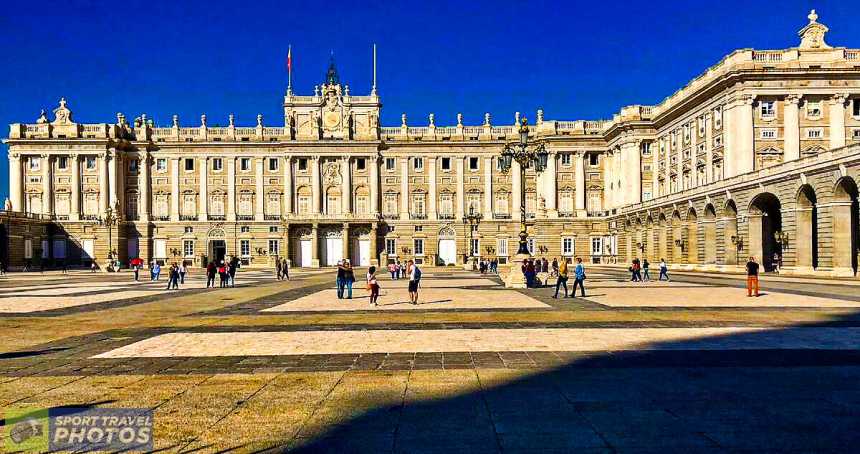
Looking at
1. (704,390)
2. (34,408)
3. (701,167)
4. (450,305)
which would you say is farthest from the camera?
(701,167)

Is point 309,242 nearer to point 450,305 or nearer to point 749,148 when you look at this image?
point 749,148

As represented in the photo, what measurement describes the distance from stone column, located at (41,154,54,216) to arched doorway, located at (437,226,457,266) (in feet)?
151

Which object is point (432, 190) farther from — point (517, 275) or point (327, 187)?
point (517, 275)

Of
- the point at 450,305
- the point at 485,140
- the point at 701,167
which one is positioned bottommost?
the point at 450,305

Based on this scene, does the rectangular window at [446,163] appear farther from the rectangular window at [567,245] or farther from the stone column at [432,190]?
the rectangular window at [567,245]

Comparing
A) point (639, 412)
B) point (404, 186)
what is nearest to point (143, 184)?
point (404, 186)

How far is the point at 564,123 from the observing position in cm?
7594

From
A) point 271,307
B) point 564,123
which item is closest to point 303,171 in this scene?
point 564,123

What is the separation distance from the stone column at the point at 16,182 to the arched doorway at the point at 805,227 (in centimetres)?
7854

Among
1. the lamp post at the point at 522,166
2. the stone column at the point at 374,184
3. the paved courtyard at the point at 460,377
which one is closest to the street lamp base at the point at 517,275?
the lamp post at the point at 522,166

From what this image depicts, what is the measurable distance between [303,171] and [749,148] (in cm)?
4941

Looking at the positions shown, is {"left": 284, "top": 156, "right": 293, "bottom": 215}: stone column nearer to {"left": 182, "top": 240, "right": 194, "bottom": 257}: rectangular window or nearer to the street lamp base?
{"left": 182, "top": 240, "right": 194, "bottom": 257}: rectangular window

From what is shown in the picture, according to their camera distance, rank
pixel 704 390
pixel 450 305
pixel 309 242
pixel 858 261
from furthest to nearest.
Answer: pixel 309 242
pixel 858 261
pixel 450 305
pixel 704 390

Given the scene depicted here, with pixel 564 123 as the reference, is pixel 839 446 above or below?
below
